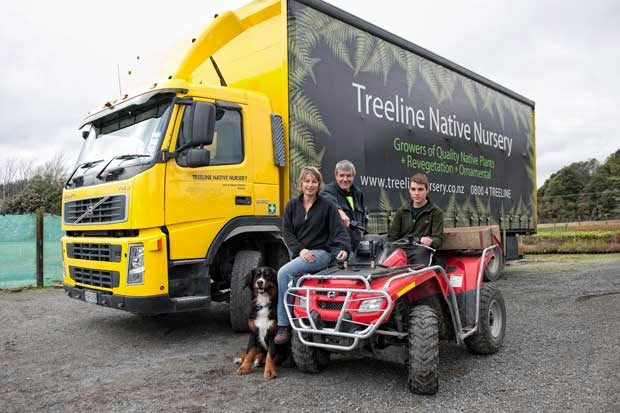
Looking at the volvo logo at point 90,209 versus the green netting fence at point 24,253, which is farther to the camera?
the green netting fence at point 24,253

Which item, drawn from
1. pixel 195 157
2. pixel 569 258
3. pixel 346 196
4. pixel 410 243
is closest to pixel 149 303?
pixel 195 157

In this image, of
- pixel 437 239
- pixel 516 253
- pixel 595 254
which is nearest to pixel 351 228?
pixel 437 239

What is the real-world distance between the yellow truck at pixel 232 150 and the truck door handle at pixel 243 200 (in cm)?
2

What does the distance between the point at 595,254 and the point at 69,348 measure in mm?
20265

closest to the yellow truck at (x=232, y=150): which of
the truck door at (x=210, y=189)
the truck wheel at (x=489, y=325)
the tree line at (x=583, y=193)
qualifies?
the truck door at (x=210, y=189)

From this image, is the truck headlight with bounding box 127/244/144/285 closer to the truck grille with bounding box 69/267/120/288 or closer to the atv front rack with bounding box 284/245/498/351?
the truck grille with bounding box 69/267/120/288

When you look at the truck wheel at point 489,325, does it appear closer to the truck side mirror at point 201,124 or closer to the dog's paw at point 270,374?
the dog's paw at point 270,374

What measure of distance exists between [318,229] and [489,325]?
6.20 feet

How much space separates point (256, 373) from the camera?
14.8ft

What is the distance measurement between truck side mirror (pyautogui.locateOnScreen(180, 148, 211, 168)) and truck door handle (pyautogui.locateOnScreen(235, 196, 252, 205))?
63 centimetres

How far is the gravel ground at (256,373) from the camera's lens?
3730mm

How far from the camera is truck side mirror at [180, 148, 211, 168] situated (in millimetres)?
5395

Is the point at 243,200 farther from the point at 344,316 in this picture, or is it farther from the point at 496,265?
the point at 496,265

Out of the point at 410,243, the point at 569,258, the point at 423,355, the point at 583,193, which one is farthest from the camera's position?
the point at 583,193
